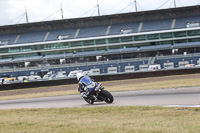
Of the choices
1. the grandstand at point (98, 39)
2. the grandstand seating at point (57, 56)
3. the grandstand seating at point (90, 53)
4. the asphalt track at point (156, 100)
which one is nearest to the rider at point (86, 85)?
the asphalt track at point (156, 100)

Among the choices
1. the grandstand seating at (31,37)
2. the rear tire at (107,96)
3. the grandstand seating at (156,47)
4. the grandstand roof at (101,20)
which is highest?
the grandstand roof at (101,20)

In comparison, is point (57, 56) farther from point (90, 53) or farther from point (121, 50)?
point (121, 50)

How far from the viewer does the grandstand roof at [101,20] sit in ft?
218

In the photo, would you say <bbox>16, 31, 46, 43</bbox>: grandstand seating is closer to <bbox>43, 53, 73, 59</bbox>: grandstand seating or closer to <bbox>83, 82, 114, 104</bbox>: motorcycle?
<bbox>43, 53, 73, 59</bbox>: grandstand seating

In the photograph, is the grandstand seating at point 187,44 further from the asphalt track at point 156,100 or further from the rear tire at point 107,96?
the rear tire at point 107,96

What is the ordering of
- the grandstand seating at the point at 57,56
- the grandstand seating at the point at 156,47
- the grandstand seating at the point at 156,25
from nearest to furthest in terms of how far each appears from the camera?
1. the grandstand seating at the point at 156,47
2. the grandstand seating at the point at 156,25
3. the grandstand seating at the point at 57,56

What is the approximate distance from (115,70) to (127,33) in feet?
59.0

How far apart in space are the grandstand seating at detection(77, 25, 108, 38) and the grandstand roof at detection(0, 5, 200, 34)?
5.18 feet

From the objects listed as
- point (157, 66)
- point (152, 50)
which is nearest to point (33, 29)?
point (152, 50)

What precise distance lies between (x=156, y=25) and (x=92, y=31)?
564 inches

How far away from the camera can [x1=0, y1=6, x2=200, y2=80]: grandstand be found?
60500 mm

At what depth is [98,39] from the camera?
6525cm

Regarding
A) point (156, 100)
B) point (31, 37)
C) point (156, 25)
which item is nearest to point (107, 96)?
point (156, 100)

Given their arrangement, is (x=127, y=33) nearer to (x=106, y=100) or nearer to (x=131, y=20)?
(x=131, y=20)
